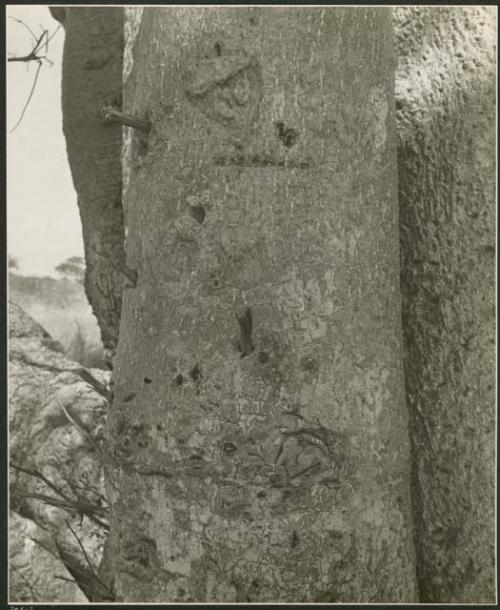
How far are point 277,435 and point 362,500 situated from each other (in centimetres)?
18

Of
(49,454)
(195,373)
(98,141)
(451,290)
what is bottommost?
(49,454)

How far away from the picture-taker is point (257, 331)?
132cm

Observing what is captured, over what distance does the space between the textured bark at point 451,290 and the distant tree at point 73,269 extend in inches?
31.4

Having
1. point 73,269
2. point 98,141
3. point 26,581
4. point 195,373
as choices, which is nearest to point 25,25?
point 98,141

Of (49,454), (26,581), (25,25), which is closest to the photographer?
(25,25)

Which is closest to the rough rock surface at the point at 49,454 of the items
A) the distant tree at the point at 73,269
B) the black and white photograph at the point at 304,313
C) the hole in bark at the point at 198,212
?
the distant tree at the point at 73,269

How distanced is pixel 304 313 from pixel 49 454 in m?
1.03

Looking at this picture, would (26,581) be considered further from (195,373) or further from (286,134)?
(286,134)

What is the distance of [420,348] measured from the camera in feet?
5.33

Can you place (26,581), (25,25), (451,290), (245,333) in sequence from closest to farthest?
(245,333), (451,290), (25,25), (26,581)

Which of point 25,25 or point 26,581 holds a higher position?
point 25,25

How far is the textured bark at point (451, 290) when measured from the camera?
1.62m

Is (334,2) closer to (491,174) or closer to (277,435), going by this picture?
(491,174)

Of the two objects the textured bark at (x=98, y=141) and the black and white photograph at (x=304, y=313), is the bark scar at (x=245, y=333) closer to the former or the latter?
the black and white photograph at (x=304, y=313)
